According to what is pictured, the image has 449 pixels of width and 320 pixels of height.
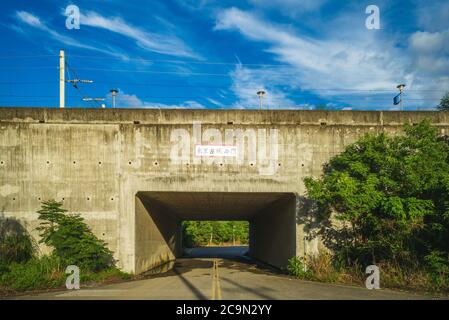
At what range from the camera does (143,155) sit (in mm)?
17469

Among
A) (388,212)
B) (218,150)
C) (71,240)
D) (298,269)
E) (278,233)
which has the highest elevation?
(218,150)

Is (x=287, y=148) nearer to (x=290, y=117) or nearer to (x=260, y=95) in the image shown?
(x=290, y=117)

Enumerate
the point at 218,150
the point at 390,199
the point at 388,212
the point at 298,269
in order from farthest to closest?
1. the point at 218,150
2. the point at 298,269
3. the point at 388,212
4. the point at 390,199

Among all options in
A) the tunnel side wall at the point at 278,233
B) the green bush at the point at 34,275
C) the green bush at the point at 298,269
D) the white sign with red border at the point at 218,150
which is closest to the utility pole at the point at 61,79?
the white sign with red border at the point at 218,150

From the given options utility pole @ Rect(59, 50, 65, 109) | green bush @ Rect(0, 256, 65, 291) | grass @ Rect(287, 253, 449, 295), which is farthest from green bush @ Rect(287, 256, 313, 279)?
utility pole @ Rect(59, 50, 65, 109)

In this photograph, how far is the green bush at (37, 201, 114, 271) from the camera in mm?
15383

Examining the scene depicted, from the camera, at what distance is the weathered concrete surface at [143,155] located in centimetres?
1711

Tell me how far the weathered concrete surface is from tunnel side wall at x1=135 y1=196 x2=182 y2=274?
1.16 feet

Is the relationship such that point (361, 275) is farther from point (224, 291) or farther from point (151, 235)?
point (151, 235)

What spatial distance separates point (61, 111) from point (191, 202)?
897 centimetres

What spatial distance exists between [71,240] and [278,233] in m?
11.8

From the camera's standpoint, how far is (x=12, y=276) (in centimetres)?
1391

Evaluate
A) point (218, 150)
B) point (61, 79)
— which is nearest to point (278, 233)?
point (218, 150)
